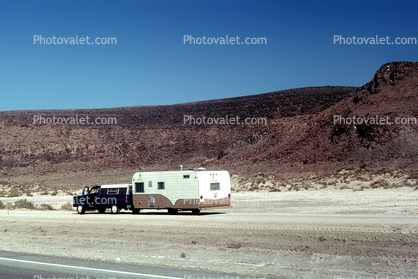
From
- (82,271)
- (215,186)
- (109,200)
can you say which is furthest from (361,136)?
(82,271)

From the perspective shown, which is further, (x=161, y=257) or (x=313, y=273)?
(x=161, y=257)

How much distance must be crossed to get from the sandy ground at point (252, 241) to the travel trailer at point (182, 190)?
1.73m

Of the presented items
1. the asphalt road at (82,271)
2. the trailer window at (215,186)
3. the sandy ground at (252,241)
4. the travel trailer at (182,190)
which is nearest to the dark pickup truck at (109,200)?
the travel trailer at (182,190)

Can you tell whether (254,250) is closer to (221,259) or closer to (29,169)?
(221,259)

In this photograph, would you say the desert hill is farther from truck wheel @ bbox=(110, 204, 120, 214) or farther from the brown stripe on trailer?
truck wheel @ bbox=(110, 204, 120, 214)

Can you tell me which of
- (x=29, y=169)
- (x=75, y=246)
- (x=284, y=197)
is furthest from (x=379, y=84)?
(x=29, y=169)

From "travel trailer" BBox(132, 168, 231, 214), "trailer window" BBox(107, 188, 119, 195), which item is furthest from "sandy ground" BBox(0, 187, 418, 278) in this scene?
A: "trailer window" BBox(107, 188, 119, 195)

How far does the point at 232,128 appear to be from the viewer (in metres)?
92.4

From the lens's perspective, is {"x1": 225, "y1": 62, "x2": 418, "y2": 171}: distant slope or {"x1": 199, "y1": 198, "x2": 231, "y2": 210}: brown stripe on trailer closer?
{"x1": 199, "y1": 198, "x2": 231, "y2": 210}: brown stripe on trailer

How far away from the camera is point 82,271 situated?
36.6ft

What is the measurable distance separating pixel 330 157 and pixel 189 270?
43.1 m

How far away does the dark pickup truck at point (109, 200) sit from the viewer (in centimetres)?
2688

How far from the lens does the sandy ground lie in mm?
12125

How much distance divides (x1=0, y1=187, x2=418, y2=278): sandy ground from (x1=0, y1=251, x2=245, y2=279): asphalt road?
35.7 inches
